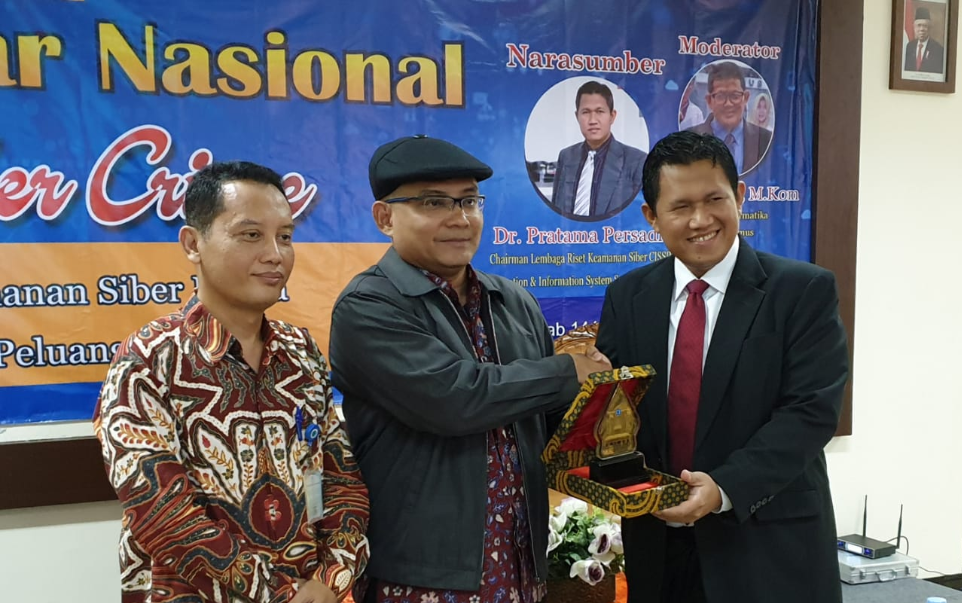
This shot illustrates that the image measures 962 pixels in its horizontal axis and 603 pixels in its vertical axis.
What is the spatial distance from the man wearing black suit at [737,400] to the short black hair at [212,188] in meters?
0.83

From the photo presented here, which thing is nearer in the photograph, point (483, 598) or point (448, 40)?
point (483, 598)

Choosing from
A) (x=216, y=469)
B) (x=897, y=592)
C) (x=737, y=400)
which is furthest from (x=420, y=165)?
(x=897, y=592)

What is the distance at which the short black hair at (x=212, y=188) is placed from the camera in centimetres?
131

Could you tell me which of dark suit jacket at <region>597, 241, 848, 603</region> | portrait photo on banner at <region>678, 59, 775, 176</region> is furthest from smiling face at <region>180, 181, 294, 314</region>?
portrait photo on banner at <region>678, 59, 775, 176</region>

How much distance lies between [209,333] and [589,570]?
124cm

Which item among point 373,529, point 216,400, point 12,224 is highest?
point 12,224

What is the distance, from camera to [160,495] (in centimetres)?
117

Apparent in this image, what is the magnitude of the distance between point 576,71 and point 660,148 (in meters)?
1.11

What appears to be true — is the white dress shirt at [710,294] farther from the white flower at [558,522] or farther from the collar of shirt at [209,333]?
the collar of shirt at [209,333]

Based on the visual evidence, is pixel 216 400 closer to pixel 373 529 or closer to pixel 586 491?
pixel 373 529

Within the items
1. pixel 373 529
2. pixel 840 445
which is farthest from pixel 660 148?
pixel 840 445

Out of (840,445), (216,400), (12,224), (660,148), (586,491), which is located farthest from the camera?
(840,445)

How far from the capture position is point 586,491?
1.46 metres

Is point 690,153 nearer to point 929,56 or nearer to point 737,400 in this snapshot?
point 737,400
